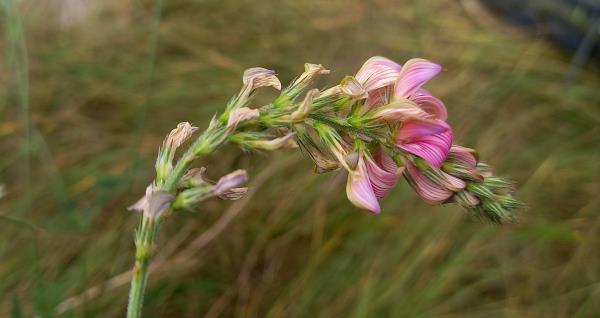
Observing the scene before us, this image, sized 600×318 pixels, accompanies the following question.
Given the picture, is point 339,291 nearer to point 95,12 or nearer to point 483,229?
point 483,229

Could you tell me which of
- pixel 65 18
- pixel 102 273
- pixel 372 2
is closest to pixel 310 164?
pixel 102 273

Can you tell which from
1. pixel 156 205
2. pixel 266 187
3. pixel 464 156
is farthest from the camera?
pixel 266 187

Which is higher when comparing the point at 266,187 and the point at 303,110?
the point at 303,110

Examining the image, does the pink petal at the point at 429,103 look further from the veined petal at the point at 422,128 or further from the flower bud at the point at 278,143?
the flower bud at the point at 278,143

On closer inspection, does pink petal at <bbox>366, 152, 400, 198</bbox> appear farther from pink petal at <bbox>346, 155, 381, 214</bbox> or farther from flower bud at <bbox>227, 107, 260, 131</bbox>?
flower bud at <bbox>227, 107, 260, 131</bbox>

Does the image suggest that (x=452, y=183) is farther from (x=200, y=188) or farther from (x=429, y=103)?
(x=200, y=188)

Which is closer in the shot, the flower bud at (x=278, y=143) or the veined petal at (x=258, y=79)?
the flower bud at (x=278, y=143)

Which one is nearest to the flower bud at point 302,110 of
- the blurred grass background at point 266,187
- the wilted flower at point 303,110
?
the wilted flower at point 303,110

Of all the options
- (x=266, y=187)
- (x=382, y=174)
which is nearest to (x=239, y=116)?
(x=382, y=174)
